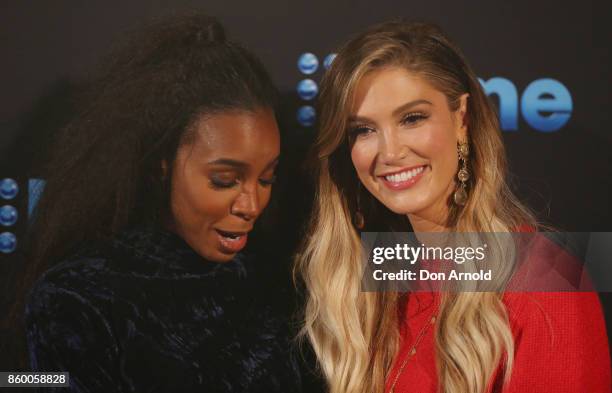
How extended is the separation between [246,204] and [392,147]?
0.49 metres

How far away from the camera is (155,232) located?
2.12m

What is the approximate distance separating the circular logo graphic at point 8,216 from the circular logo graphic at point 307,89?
990 mm

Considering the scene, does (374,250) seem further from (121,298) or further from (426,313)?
(121,298)

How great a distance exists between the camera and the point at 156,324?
2082 millimetres

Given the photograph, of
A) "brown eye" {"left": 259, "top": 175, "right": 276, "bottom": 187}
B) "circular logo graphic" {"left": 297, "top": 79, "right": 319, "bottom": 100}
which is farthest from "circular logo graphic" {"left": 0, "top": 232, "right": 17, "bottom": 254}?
"circular logo graphic" {"left": 297, "top": 79, "right": 319, "bottom": 100}

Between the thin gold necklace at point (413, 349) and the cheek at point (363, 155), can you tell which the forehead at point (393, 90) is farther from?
the thin gold necklace at point (413, 349)

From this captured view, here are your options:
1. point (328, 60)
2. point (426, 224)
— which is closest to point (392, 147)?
point (426, 224)

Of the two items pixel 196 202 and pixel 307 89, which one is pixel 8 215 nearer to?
pixel 196 202

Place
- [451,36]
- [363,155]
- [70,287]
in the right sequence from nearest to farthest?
[70,287] → [363,155] → [451,36]

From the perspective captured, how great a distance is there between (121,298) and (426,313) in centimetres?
93

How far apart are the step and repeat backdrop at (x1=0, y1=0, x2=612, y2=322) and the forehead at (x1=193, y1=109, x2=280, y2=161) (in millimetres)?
103

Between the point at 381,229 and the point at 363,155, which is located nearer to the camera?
the point at 363,155

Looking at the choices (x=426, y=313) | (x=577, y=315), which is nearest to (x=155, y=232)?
(x=426, y=313)

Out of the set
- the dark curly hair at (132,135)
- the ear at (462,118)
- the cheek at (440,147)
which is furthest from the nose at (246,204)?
the ear at (462,118)
